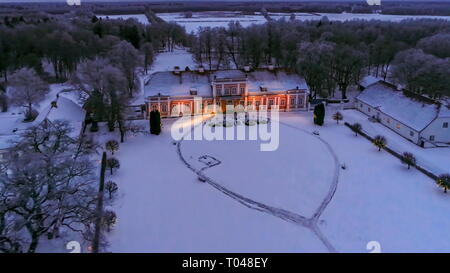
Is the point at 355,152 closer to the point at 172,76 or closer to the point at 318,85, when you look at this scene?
the point at 318,85

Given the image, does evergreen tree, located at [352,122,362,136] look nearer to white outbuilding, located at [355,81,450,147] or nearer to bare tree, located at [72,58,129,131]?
white outbuilding, located at [355,81,450,147]

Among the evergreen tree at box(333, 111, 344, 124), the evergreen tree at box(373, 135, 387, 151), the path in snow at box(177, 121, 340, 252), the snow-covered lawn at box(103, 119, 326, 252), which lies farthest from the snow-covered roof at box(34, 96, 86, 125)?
the evergreen tree at box(373, 135, 387, 151)

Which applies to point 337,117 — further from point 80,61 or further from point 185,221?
point 80,61

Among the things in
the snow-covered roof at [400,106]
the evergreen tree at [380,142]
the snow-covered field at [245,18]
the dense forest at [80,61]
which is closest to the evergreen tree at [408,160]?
the evergreen tree at [380,142]

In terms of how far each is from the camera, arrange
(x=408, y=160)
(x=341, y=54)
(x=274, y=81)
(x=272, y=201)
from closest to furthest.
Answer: (x=272, y=201) < (x=408, y=160) < (x=274, y=81) < (x=341, y=54)

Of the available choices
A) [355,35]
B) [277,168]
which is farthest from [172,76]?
[355,35]

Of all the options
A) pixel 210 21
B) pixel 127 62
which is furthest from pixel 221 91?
pixel 210 21
